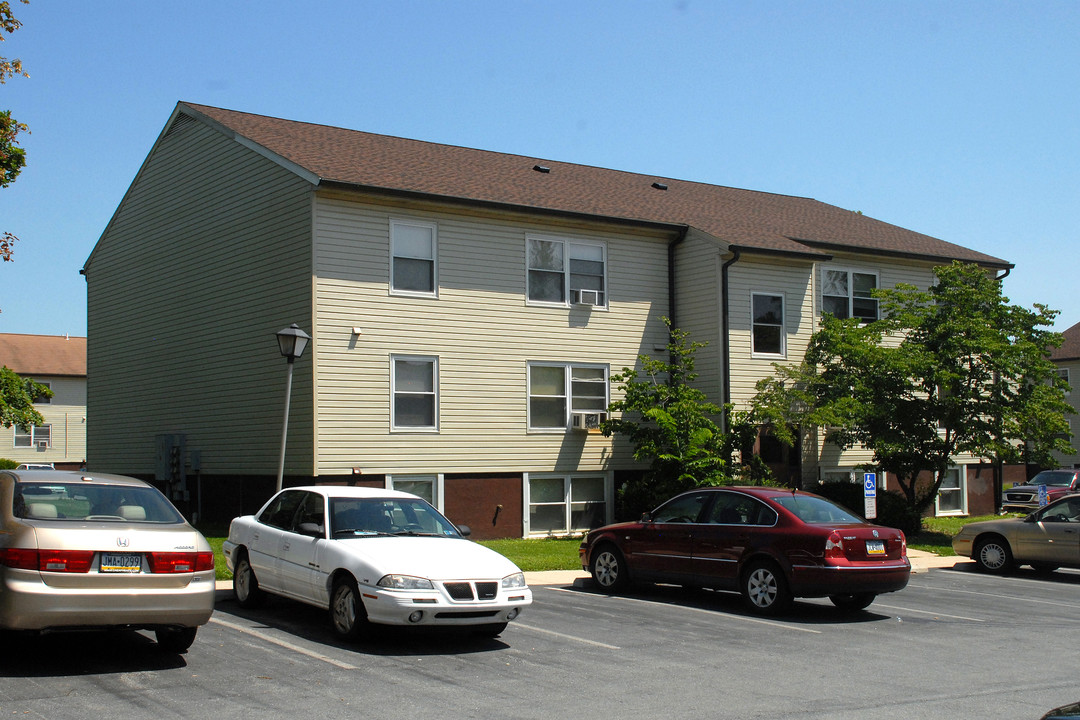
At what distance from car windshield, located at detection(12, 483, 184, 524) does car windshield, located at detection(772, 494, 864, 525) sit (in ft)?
24.2

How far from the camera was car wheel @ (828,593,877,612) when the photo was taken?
13.4 m

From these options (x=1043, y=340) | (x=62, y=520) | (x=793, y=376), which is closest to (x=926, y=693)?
(x=62, y=520)

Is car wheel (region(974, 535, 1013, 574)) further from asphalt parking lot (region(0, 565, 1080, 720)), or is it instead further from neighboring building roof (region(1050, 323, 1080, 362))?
neighboring building roof (region(1050, 323, 1080, 362))

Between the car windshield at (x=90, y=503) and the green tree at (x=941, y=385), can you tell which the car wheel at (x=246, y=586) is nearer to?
the car windshield at (x=90, y=503)

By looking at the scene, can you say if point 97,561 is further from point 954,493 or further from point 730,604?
point 954,493

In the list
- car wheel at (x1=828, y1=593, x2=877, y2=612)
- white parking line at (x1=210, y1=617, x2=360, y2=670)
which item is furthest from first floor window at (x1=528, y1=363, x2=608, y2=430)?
white parking line at (x1=210, y1=617, x2=360, y2=670)

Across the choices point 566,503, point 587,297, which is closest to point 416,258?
point 587,297

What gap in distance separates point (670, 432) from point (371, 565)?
40.7 feet

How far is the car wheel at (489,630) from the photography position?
10.8 metres

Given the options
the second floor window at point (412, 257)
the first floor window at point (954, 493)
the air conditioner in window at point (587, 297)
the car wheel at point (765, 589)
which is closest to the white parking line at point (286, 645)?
the car wheel at point (765, 589)

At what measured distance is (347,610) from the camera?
10195 millimetres

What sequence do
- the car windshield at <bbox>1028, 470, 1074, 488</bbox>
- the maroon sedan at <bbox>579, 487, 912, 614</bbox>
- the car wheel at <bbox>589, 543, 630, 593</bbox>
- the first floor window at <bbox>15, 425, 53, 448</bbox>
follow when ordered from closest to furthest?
the maroon sedan at <bbox>579, 487, 912, 614</bbox>, the car wheel at <bbox>589, 543, 630, 593</bbox>, the car windshield at <bbox>1028, 470, 1074, 488</bbox>, the first floor window at <bbox>15, 425, 53, 448</bbox>

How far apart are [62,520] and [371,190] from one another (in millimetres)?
12824

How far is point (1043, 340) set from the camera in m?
23.6
